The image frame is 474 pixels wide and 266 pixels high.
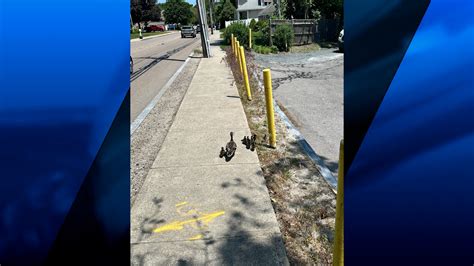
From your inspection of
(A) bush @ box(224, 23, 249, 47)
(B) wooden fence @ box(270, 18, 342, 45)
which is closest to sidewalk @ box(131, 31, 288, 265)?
(B) wooden fence @ box(270, 18, 342, 45)

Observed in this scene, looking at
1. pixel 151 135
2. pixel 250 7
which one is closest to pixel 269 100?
pixel 151 135

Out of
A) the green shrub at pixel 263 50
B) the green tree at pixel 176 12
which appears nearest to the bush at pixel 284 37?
the green shrub at pixel 263 50

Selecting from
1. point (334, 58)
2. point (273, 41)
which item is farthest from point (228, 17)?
point (334, 58)

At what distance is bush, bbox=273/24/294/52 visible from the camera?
21.3m

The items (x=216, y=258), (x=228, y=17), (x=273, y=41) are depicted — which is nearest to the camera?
(x=216, y=258)

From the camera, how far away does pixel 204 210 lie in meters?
3.72

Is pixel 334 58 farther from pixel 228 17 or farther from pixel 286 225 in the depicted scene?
pixel 228 17

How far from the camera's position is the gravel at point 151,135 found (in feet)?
15.7

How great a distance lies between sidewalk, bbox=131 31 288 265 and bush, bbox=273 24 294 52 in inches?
637

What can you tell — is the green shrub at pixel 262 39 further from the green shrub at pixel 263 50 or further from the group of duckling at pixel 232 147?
the group of duckling at pixel 232 147
